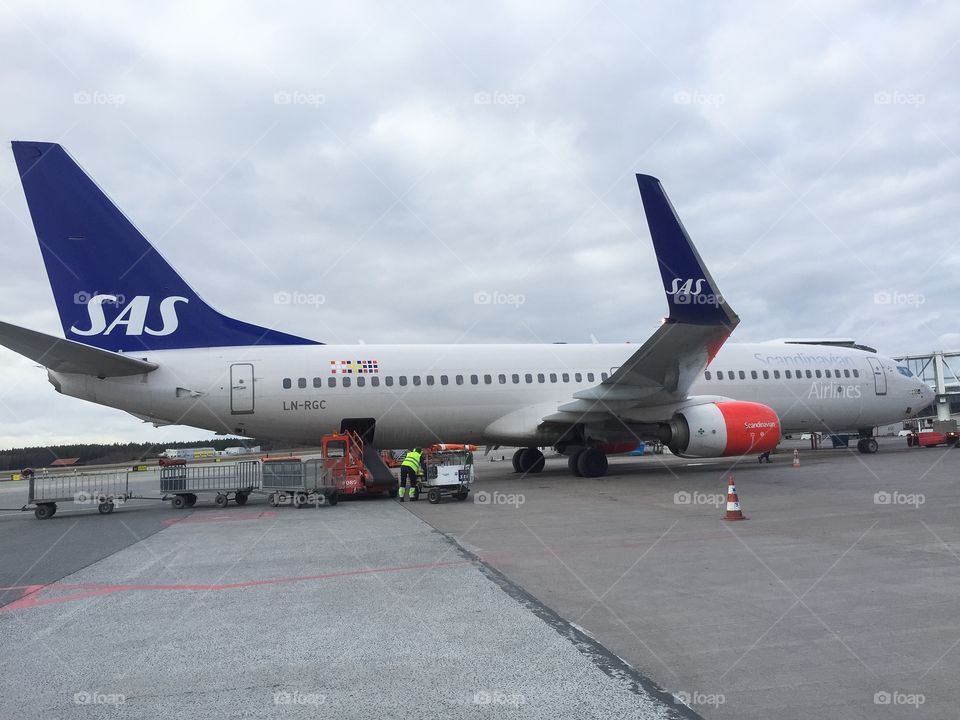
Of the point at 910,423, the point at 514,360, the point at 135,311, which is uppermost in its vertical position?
the point at 135,311

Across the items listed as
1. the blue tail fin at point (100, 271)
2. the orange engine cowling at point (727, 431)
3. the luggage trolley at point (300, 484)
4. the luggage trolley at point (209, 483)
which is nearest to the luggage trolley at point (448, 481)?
the luggage trolley at point (300, 484)

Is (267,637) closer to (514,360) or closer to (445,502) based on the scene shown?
(445,502)

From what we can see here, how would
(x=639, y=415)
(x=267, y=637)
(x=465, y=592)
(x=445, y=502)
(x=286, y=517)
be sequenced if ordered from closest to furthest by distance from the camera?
(x=267, y=637)
(x=465, y=592)
(x=286, y=517)
(x=445, y=502)
(x=639, y=415)

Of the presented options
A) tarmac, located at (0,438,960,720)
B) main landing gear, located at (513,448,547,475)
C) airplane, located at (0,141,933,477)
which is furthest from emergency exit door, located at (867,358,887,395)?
tarmac, located at (0,438,960,720)

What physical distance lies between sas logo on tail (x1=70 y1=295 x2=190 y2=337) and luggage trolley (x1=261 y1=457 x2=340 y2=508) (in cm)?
430

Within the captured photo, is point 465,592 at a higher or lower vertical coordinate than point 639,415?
lower

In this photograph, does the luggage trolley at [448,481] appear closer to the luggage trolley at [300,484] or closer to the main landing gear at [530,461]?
the luggage trolley at [300,484]

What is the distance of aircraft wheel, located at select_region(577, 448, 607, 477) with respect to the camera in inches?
739

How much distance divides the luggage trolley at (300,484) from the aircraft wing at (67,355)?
12.2 feet

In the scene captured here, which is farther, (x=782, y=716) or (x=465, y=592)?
(x=465, y=592)

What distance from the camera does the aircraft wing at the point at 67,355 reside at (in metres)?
12.0

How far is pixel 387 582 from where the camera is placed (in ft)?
21.6

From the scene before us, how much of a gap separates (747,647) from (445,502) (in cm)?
1042

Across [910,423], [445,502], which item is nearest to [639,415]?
[445,502]
